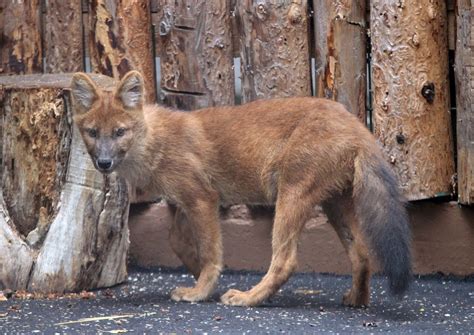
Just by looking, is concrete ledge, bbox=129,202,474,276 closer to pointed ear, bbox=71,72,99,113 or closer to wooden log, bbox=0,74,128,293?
wooden log, bbox=0,74,128,293

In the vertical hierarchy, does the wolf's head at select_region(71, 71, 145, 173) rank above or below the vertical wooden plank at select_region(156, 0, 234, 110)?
below

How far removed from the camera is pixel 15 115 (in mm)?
8875

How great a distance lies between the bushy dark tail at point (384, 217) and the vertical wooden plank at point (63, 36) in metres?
2.98

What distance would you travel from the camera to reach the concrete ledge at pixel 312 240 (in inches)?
364

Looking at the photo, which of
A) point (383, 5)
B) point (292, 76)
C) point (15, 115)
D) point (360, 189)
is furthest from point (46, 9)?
point (360, 189)

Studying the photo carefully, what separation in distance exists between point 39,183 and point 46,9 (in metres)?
1.78

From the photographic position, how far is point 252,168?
8.54m

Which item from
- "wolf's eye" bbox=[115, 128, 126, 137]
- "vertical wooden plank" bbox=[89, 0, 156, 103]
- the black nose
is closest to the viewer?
the black nose

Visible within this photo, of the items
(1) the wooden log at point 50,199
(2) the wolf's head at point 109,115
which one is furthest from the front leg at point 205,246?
(1) the wooden log at point 50,199

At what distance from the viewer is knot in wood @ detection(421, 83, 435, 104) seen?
904cm

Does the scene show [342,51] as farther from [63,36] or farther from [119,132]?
[63,36]

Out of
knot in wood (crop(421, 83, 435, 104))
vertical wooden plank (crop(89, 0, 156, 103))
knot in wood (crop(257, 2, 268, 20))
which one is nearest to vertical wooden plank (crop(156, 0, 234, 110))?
vertical wooden plank (crop(89, 0, 156, 103))

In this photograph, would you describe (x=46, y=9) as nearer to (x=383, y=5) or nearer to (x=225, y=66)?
(x=225, y=66)

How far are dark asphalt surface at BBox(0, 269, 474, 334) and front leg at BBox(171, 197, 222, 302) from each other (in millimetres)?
106
